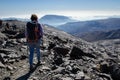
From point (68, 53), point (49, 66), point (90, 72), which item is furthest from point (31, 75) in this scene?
point (68, 53)

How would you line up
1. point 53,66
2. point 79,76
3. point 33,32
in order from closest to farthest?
1. point 79,76
2. point 33,32
3. point 53,66

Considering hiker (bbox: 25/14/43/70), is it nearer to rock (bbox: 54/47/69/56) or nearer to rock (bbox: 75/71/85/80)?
rock (bbox: 75/71/85/80)

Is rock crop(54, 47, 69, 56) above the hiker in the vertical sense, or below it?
below

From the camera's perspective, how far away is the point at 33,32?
55.2 ft

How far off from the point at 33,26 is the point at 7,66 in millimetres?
4282

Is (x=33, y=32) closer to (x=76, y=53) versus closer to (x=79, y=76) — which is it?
(x=79, y=76)

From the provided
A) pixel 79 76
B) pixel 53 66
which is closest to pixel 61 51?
pixel 53 66

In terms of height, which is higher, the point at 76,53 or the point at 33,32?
the point at 33,32

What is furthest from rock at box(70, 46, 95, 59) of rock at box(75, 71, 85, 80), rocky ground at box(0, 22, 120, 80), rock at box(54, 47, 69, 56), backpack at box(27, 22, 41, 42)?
rock at box(75, 71, 85, 80)

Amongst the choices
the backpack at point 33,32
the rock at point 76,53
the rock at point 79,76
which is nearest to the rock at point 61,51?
the rock at point 76,53

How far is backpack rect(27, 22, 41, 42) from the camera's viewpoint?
16719mm

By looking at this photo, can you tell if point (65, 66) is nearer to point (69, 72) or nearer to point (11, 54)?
point (69, 72)

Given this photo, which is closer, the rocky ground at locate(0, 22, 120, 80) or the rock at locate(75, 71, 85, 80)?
the rock at locate(75, 71, 85, 80)

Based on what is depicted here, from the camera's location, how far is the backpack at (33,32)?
16.7 meters
